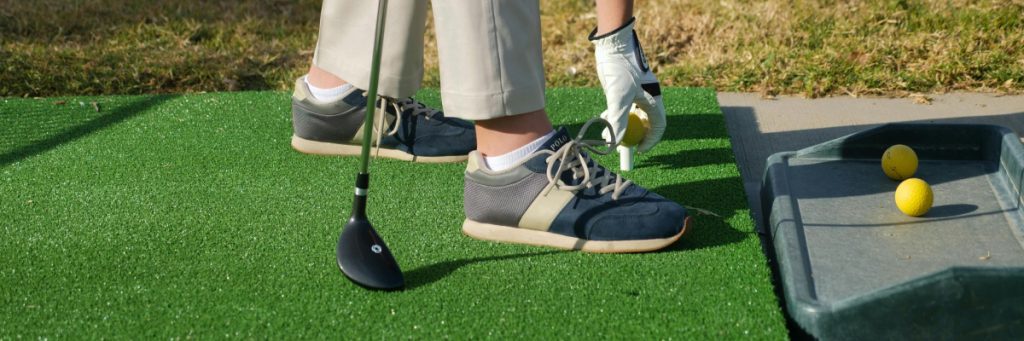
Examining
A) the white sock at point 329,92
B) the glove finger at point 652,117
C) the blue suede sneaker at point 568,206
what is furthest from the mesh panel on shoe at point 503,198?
the white sock at point 329,92

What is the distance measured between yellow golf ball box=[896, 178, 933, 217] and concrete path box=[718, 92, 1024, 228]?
2.85 feet

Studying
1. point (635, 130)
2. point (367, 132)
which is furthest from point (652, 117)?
point (367, 132)

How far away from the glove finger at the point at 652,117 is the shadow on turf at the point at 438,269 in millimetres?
645

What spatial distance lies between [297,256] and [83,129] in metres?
1.70

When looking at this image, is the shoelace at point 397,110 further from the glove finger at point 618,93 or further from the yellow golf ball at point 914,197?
the yellow golf ball at point 914,197

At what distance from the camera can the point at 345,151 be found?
3.29 m

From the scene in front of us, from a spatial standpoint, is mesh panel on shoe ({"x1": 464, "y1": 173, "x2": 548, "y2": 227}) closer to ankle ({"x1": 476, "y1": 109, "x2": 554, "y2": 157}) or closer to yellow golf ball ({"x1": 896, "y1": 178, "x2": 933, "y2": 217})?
ankle ({"x1": 476, "y1": 109, "x2": 554, "y2": 157})

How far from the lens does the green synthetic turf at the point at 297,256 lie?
6.59ft

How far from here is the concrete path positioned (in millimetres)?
3523

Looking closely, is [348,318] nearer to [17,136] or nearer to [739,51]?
[17,136]

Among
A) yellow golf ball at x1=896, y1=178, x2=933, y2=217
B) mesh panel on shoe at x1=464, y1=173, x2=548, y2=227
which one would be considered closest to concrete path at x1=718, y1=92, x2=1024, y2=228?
yellow golf ball at x1=896, y1=178, x2=933, y2=217

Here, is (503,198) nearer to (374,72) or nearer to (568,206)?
(568,206)

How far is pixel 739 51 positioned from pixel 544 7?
1.67 metres

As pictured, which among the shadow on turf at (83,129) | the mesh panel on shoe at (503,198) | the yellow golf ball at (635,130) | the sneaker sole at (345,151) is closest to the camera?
the mesh panel on shoe at (503,198)
